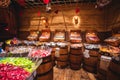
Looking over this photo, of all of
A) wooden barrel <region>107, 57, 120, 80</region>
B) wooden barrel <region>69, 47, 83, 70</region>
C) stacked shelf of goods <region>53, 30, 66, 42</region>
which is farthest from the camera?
stacked shelf of goods <region>53, 30, 66, 42</region>

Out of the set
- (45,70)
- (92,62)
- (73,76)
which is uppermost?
(45,70)

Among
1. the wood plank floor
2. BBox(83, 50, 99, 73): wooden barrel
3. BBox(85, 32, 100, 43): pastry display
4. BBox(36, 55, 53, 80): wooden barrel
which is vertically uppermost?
BBox(85, 32, 100, 43): pastry display

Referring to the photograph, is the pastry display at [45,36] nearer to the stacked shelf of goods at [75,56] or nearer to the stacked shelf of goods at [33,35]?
the stacked shelf of goods at [33,35]

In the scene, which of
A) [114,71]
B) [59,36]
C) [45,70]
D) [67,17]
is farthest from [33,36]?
[114,71]

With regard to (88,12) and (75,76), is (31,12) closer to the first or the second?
(88,12)

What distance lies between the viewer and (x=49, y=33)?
6047mm

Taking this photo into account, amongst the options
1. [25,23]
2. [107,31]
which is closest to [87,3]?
[107,31]

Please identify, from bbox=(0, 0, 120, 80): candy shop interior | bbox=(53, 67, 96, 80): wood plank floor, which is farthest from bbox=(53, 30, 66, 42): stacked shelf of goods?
bbox=(53, 67, 96, 80): wood plank floor

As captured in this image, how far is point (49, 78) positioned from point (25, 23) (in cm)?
474

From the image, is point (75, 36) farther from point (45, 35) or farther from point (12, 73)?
point (12, 73)

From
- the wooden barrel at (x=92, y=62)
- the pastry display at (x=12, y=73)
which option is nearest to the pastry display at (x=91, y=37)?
the wooden barrel at (x=92, y=62)

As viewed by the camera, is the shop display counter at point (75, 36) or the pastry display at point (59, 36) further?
the pastry display at point (59, 36)

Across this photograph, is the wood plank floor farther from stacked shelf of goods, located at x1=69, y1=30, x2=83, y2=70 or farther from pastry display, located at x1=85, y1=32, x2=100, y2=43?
pastry display, located at x1=85, y1=32, x2=100, y2=43

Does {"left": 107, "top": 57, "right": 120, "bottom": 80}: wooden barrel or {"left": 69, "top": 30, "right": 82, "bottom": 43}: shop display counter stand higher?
{"left": 69, "top": 30, "right": 82, "bottom": 43}: shop display counter
